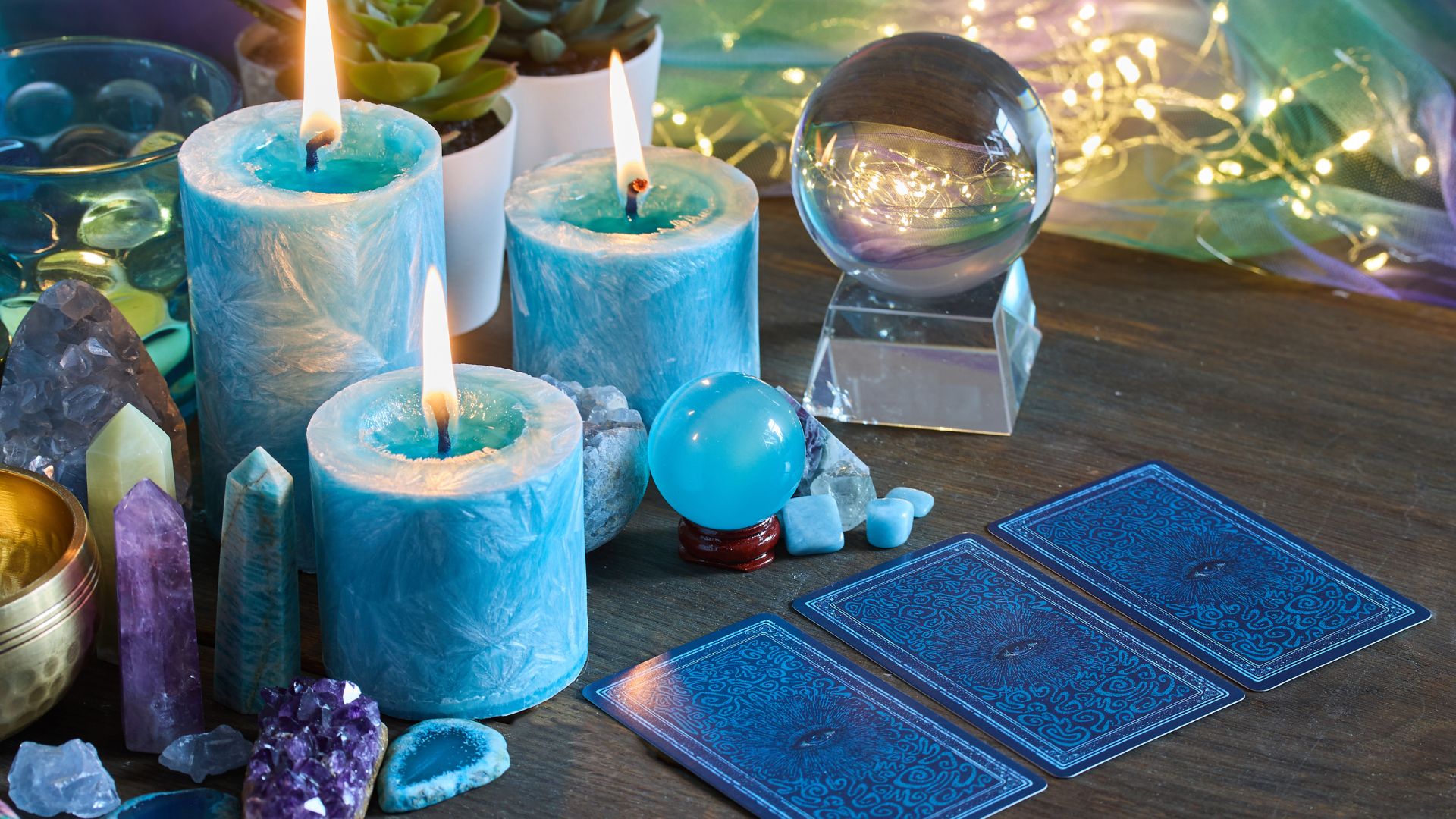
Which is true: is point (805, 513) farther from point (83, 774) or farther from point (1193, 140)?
point (1193, 140)

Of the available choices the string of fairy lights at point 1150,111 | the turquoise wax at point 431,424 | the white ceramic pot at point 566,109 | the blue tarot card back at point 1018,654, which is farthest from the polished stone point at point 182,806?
the string of fairy lights at point 1150,111

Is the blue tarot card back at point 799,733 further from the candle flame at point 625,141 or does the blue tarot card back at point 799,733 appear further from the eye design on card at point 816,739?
the candle flame at point 625,141

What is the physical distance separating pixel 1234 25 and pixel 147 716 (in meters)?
0.85

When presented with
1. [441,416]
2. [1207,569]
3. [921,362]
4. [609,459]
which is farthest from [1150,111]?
[441,416]

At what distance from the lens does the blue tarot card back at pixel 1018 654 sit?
0.70m

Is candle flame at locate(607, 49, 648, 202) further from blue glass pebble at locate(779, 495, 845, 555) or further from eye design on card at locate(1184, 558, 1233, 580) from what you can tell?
eye design on card at locate(1184, 558, 1233, 580)

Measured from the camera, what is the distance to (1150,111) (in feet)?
3.83

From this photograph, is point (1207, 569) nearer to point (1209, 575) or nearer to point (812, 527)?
point (1209, 575)

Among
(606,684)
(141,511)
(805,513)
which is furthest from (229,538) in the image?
(805,513)

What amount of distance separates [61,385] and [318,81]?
0.19 metres

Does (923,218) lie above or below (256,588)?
above

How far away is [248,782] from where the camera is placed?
2.04ft

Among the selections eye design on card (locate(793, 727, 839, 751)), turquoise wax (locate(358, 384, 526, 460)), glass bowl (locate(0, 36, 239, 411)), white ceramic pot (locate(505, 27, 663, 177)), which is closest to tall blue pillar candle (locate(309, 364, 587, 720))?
turquoise wax (locate(358, 384, 526, 460))

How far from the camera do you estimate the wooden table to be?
671 mm
